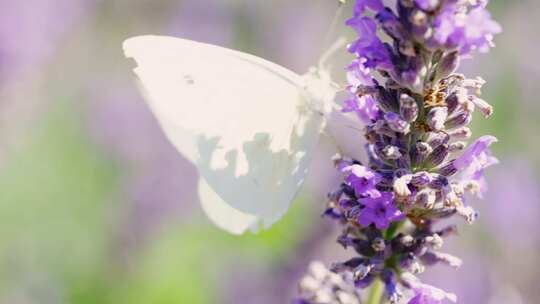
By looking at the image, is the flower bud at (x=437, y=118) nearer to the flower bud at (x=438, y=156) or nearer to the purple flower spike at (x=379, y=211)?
the flower bud at (x=438, y=156)

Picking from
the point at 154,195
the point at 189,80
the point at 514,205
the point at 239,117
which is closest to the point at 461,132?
the point at 239,117

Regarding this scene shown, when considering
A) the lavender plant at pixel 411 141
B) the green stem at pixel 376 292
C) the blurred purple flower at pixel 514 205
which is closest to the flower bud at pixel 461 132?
the lavender plant at pixel 411 141

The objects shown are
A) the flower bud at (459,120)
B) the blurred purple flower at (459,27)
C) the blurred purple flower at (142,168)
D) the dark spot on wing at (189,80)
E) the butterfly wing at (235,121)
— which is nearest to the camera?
the blurred purple flower at (459,27)

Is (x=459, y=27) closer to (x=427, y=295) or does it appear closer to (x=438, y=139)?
(x=438, y=139)

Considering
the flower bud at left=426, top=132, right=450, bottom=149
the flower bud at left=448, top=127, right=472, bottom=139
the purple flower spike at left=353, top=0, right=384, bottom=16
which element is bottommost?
the flower bud at left=426, top=132, right=450, bottom=149

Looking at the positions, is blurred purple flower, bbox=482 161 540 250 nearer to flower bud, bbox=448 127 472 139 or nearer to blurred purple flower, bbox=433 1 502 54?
flower bud, bbox=448 127 472 139

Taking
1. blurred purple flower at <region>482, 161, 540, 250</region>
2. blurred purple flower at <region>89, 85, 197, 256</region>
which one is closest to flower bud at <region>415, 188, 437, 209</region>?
blurred purple flower at <region>89, 85, 197, 256</region>
